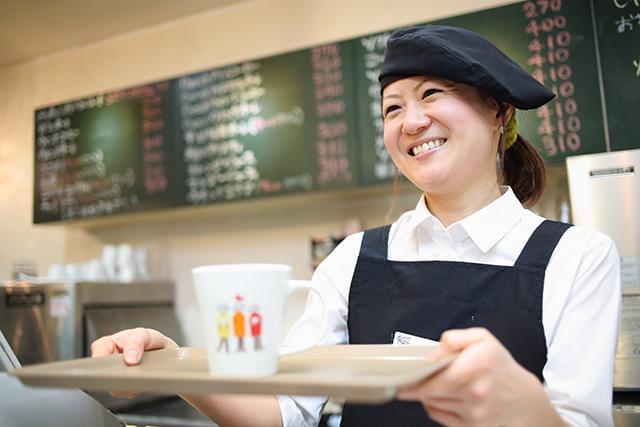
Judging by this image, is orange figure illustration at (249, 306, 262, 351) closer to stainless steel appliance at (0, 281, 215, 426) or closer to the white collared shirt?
the white collared shirt

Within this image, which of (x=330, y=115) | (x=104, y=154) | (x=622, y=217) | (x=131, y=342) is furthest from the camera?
(x=104, y=154)

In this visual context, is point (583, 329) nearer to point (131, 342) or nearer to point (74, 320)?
point (131, 342)

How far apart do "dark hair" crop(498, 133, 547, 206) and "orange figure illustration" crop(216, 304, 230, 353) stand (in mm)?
753

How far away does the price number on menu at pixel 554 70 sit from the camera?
2197 mm

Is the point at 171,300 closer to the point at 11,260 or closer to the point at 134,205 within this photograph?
the point at 134,205

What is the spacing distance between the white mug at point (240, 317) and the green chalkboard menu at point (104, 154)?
2.57 m

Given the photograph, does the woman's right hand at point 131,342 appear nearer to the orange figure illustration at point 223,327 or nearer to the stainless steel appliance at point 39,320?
the orange figure illustration at point 223,327

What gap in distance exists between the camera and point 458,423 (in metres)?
0.62

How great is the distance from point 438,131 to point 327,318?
37 centimetres

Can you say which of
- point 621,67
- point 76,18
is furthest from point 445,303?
point 76,18

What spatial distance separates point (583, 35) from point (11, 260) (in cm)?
368

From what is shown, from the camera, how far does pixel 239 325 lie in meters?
0.56

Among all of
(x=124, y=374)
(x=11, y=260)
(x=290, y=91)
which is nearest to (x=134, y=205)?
(x=290, y=91)

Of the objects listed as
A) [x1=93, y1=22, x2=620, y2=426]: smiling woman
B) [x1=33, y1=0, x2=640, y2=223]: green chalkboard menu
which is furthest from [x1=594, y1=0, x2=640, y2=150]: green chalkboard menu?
[x1=93, y1=22, x2=620, y2=426]: smiling woman
